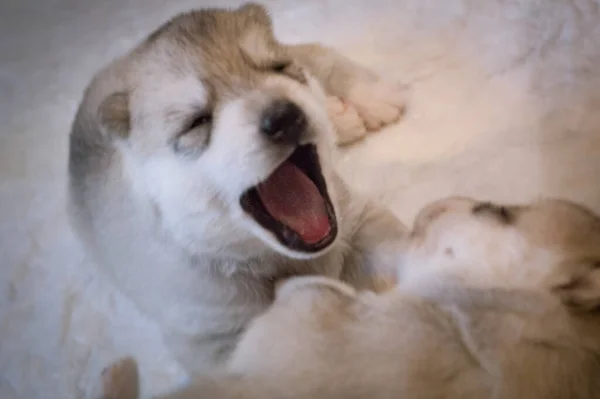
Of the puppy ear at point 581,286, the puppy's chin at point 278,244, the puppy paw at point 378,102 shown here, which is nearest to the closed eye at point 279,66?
the puppy's chin at point 278,244

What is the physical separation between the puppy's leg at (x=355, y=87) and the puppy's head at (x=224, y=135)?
284 millimetres

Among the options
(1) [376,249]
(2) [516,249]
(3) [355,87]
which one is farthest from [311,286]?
(3) [355,87]

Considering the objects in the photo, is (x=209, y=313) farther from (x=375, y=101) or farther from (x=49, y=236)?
(x=375, y=101)

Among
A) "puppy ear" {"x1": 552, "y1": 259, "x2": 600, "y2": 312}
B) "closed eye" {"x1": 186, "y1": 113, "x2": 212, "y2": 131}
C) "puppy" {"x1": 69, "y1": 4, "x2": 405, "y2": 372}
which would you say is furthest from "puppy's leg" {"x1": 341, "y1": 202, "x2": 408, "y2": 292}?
"closed eye" {"x1": 186, "y1": 113, "x2": 212, "y2": 131}

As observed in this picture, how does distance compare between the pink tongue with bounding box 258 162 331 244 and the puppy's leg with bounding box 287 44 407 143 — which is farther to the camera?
the puppy's leg with bounding box 287 44 407 143

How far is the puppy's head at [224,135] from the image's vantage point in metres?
0.82

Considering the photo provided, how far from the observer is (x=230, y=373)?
2.76 feet

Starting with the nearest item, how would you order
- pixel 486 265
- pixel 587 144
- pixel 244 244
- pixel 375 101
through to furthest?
pixel 486 265, pixel 244 244, pixel 587 144, pixel 375 101

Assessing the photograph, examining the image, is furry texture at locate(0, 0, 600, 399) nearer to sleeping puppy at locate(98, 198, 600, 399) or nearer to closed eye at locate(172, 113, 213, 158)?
sleeping puppy at locate(98, 198, 600, 399)

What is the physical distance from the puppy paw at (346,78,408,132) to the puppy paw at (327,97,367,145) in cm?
2

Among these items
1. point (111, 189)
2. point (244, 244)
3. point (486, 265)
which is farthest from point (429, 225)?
point (111, 189)

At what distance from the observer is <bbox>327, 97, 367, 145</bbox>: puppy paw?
1.20 meters

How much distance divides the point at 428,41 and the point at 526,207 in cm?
52

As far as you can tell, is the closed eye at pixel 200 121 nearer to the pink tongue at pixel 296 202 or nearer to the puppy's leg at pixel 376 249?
the pink tongue at pixel 296 202
